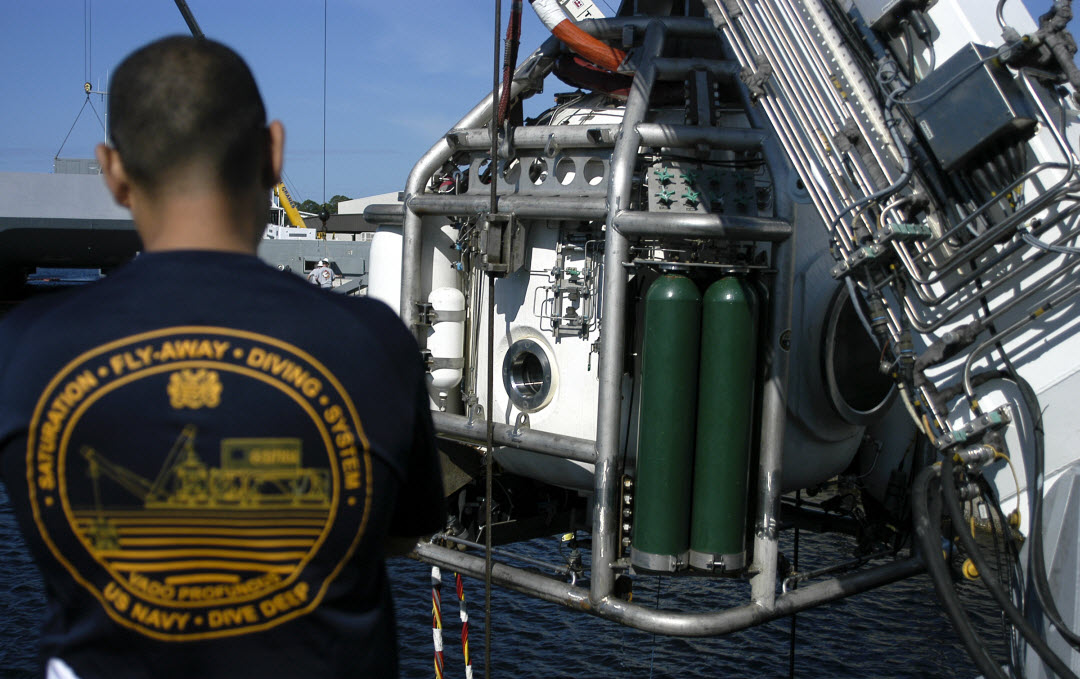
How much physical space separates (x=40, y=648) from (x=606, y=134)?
6125 millimetres

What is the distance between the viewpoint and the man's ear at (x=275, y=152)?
1.88 m

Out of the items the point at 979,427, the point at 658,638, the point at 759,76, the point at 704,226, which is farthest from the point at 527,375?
the point at 658,638

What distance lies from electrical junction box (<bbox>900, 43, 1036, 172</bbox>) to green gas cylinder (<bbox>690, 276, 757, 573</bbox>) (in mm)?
1765

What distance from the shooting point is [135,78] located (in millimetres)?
1720

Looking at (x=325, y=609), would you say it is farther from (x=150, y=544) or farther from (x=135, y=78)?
(x=135, y=78)

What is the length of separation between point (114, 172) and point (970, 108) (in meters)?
4.50

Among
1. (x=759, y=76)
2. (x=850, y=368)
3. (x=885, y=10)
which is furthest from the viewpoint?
(x=850, y=368)

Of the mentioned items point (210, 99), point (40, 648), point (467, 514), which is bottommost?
point (467, 514)

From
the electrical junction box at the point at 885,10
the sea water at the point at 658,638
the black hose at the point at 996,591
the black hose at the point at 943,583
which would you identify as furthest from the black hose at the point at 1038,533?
the sea water at the point at 658,638

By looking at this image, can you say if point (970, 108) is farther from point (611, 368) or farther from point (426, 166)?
point (426, 166)

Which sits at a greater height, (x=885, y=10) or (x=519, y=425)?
(x=885, y=10)

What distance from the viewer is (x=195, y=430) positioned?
1.64 meters

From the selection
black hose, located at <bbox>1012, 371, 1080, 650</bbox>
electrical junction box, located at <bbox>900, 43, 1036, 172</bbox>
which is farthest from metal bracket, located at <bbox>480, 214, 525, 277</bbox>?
black hose, located at <bbox>1012, 371, 1080, 650</bbox>

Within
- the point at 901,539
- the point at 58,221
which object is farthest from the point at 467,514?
the point at 58,221
